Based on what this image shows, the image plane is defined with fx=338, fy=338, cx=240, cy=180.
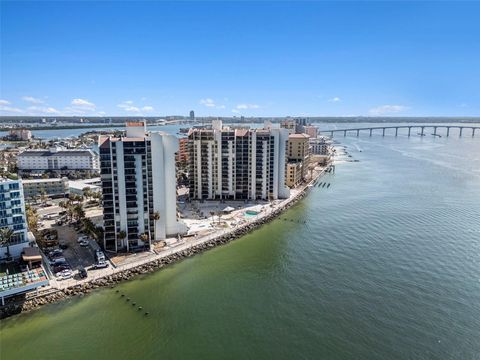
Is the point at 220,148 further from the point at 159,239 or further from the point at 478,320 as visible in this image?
the point at 478,320

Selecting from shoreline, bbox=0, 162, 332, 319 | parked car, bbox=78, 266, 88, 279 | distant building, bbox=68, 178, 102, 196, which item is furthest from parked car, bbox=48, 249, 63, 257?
distant building, bbox=68, 178, 102, 196

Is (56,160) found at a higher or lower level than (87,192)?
higher

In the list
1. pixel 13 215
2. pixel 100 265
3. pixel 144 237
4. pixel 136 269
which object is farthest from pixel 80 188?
pixel 136 269

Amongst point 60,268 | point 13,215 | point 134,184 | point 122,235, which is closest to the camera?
point 60,268

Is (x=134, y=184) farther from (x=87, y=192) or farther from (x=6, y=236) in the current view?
(x=87, y=192)

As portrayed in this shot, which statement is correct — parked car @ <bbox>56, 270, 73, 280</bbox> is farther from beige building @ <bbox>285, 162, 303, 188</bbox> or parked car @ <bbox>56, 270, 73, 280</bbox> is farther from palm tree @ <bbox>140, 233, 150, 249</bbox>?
beige building @ <bbox>285, 162, 303, 188</bbox>

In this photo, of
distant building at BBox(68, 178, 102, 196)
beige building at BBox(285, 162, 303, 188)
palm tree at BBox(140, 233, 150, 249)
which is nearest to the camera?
palm tree at BBox(140, 233, 150, 249)
